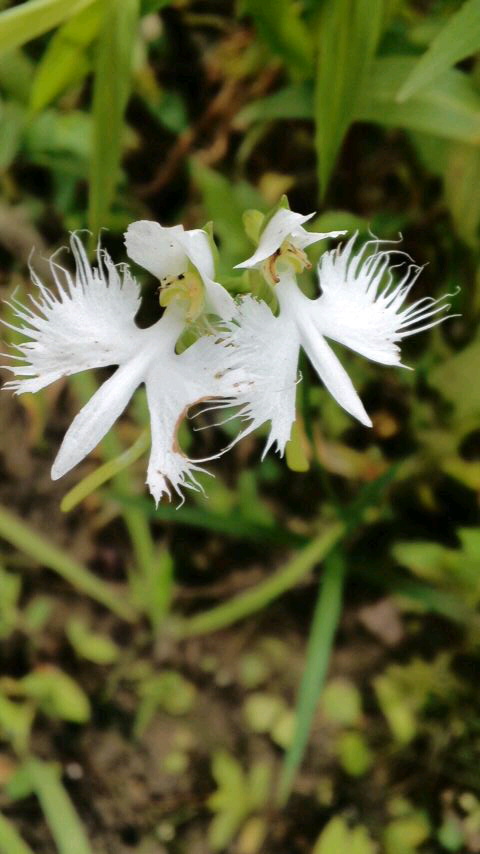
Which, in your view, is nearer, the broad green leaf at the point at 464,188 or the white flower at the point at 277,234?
the white flower at the point at 277,234

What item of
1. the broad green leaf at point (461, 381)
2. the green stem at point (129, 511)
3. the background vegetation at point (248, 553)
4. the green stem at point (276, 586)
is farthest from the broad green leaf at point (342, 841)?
the broad green leaf at point (461, 381)

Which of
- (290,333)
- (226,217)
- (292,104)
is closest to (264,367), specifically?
(290,333)

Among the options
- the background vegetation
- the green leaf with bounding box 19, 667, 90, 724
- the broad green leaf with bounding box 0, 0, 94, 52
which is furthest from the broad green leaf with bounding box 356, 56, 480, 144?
the green leaf with bounding box 19, 667, 90, 724

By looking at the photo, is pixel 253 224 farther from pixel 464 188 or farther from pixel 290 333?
pixel 464 188

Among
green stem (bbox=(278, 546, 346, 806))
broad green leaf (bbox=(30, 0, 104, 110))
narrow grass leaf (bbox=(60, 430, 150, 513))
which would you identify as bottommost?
green stem (bbox=(278, 546, 346, 806))

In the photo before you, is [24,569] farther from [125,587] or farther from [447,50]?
[447,50]

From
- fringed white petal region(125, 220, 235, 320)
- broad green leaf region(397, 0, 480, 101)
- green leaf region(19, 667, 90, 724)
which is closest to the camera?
fringed white petal region(125, 220, 235, 320)

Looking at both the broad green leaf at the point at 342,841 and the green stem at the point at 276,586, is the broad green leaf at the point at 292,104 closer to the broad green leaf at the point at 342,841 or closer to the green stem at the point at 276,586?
the green stem at the point at 276,586

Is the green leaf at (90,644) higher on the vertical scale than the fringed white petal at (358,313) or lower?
lower

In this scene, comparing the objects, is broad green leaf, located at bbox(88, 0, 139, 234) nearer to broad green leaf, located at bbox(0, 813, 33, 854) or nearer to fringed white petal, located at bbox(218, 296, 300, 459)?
fringed white petal, located at bbox(218, 296, 300, 459)
